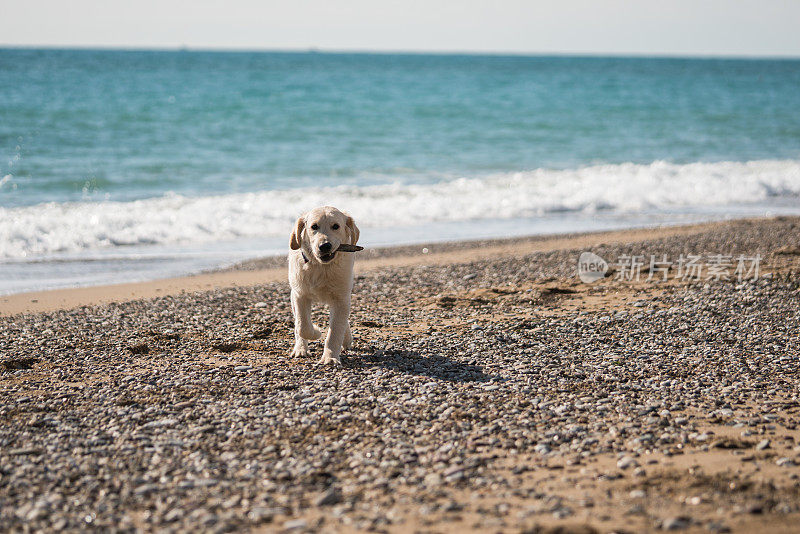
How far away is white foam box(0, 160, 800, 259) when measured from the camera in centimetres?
1566

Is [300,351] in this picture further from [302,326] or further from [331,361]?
[331,361]

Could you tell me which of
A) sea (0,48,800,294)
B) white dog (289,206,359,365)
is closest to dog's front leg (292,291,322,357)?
white dog (289,206,359,365)

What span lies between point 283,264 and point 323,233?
659 cm

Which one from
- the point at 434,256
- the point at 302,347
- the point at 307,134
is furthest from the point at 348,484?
the point at 307,134

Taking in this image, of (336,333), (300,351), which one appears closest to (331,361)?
(336,333)

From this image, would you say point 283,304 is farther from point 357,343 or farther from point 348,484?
point 348,484

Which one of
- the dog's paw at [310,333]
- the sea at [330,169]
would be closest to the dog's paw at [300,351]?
the dog's paw at [310,333]

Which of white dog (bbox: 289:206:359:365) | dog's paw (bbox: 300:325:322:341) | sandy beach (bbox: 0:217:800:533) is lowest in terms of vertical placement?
sandy beach (bbox: 0:217:800:533)

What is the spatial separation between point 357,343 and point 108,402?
2.72 m

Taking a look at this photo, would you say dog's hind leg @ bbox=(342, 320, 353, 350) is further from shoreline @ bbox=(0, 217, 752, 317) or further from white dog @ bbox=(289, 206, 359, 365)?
shoreline @ bbox=(0, 217, 752, 317)

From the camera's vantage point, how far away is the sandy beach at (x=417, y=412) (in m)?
4.67

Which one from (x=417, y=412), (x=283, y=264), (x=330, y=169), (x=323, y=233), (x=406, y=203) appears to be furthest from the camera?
(x=330, y=169)

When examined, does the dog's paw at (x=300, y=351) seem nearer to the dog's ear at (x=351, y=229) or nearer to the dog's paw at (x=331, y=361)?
the dog's paw at (x=331, y=361)

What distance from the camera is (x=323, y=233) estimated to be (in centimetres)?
707
